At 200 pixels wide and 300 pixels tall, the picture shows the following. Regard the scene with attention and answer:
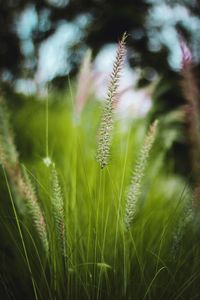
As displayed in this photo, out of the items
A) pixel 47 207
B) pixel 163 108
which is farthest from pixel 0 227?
pixel 163 108

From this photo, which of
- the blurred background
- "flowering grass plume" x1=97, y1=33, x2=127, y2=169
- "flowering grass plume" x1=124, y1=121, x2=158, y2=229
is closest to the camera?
"flowering grass plume" x1=97, y1=33, x2=127, y2=169

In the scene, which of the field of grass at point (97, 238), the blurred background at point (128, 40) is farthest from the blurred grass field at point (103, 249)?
the blurred background at point (128, 40)

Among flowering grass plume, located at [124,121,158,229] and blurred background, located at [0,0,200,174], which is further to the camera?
blurred background, located at [0,0,200,174]

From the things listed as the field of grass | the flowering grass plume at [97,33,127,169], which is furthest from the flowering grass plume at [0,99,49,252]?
the flowering grass plume at [97,33,127,169]

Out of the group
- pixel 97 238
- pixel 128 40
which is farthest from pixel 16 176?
pixel 128 40

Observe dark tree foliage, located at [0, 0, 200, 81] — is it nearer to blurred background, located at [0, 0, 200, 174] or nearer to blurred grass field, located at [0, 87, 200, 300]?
blurred background, located at [0, 0, 200, 174]

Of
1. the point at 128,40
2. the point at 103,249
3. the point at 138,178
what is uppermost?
the point at 128,40

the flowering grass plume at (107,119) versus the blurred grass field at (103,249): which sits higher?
the flowering grass plume at (107,119)

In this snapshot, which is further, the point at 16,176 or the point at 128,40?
the point at 128,40

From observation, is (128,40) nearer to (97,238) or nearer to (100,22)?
(100,22)

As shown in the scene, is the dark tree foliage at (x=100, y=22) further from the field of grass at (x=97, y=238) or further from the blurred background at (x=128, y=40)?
the field of grass at (x=97, y=238)

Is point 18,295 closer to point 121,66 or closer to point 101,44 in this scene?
point 121,66
